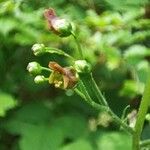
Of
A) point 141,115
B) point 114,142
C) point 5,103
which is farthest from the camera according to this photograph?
point 5,103

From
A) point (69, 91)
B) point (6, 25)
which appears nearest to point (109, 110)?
point (69, 91)

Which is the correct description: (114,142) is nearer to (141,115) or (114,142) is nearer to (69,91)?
(69,91)

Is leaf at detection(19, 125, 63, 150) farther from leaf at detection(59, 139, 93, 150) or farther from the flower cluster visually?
the flower cluster

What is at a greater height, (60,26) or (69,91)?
(60,26)

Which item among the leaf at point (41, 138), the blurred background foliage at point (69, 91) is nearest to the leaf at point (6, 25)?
the blurred background foliage at point (69, 91)

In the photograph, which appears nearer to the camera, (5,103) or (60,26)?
(60,26)

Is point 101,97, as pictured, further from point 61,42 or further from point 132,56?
point 61,42

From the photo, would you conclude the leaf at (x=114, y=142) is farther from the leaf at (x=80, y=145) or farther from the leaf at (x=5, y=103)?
the leaf at (x=5, y=103)

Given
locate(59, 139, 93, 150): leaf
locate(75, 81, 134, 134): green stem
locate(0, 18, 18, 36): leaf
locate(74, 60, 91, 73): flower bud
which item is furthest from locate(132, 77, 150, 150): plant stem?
locate(0, 18, 18, 36): leaf
